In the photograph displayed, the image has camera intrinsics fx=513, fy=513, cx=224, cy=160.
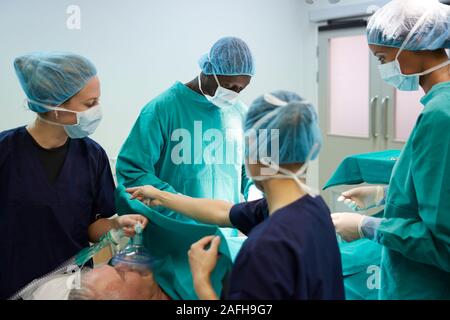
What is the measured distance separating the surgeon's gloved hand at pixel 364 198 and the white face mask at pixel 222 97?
0.60 m

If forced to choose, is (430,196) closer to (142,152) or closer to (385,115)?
(142,152)

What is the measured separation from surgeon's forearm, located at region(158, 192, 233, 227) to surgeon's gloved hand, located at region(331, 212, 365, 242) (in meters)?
0.34

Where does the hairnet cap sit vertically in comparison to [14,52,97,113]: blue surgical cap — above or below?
above

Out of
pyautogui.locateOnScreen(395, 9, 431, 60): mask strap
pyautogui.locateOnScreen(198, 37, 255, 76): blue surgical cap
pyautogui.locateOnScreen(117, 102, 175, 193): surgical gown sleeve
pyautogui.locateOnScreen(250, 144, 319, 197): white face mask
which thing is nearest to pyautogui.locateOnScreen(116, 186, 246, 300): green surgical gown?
pyautogui.locateOnScreen(117, 102, 175, 193): surgical gown sleeve

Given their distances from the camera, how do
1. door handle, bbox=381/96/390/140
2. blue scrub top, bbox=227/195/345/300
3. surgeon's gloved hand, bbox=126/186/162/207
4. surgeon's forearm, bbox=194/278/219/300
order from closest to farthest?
blue scrub top, bbox=227/195/345/300 → surgeon's forearm, bbox=194/278/219/300 → surgeon's gloved hand, bbox=126/186/162/207 → door handle, bbox=381/96/390/140

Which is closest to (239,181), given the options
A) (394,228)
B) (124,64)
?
(394,228)

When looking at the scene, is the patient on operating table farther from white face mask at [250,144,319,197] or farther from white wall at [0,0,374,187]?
white wall at [0,0,374,187]

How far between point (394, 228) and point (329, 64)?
347cm

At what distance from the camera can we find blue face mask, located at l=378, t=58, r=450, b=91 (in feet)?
5.10

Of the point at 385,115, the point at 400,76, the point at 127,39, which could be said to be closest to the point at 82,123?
the point at 400,76

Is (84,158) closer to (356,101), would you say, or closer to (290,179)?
(290,179)

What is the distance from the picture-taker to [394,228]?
1.43 m

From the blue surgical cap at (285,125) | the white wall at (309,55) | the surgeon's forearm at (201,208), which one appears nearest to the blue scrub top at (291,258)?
the blue surgical cap at (285,125)
